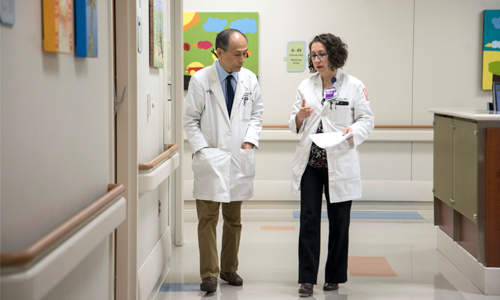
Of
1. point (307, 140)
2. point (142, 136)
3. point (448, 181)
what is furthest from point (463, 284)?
point (142, 136)

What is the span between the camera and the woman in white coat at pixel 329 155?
298 centimetres

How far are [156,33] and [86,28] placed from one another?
1498 millimetres

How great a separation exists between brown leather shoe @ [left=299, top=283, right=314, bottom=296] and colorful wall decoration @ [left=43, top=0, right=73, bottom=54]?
7.05 feet

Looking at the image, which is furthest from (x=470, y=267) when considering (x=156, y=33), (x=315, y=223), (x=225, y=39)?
(x=156, y=33)

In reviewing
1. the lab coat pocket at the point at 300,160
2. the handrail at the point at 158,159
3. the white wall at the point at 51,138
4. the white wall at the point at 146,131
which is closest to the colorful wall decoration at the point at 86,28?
the white wall at the point at 51,138

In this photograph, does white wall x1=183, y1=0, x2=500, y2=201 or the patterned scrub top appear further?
white wall x1=183, y1=0, x2=500, y2=201

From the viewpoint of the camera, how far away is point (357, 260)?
3.82 m

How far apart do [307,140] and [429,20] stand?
3.09 metres

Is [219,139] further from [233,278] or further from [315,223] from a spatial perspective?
[233,278]

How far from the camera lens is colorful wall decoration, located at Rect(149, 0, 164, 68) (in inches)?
114

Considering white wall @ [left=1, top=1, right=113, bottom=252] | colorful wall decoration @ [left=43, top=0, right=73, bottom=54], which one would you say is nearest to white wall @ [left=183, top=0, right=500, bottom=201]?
white wall @ [left=1, top=1, right=113, bottom=252]

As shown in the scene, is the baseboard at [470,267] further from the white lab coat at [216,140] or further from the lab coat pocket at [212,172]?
the lab coat pocket at [212,172]

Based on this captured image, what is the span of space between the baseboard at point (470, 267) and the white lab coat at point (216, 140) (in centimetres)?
157

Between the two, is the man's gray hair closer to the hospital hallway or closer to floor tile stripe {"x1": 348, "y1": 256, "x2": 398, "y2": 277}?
the hospital hallway
